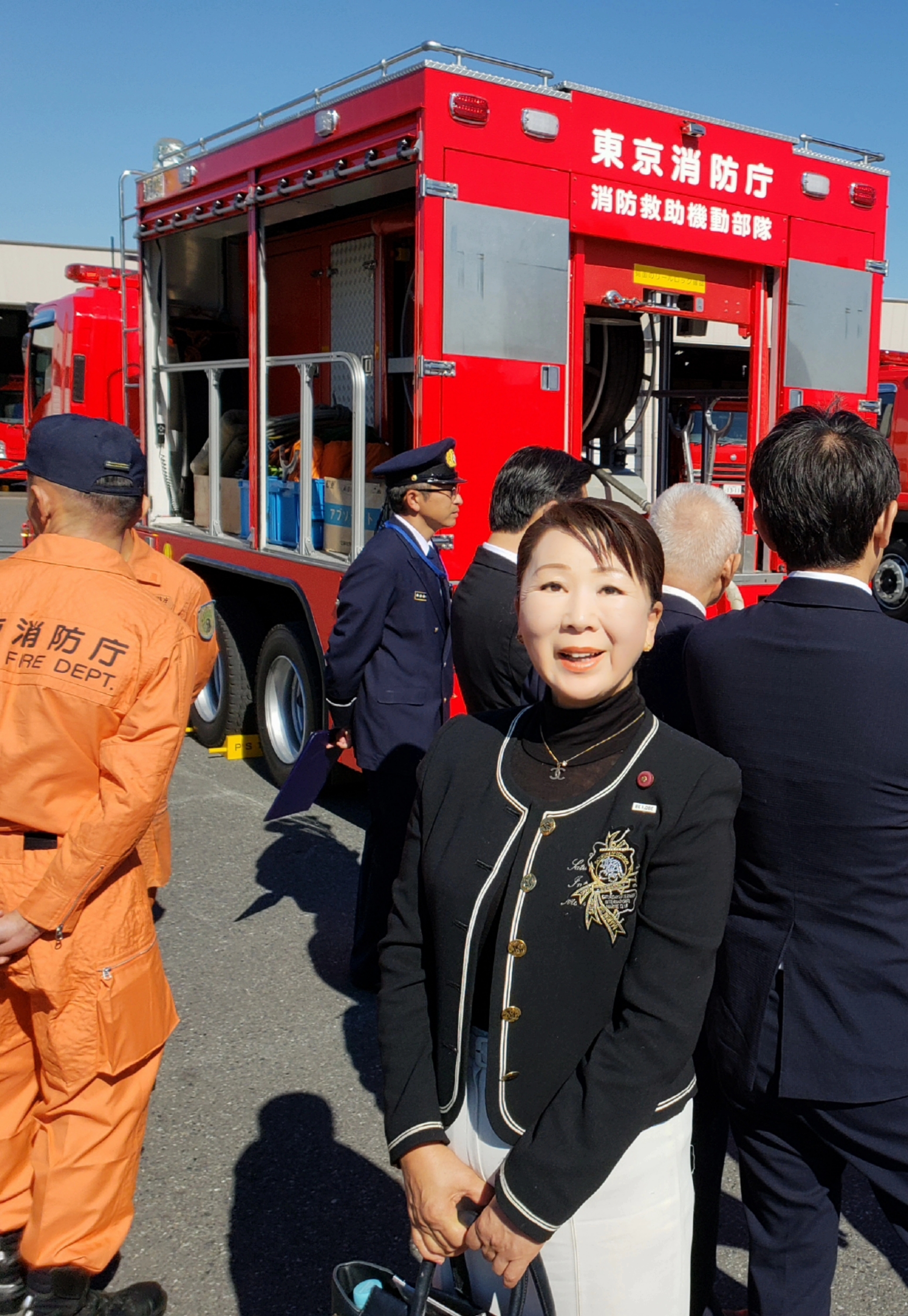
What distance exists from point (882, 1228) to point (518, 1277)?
69.6 inches

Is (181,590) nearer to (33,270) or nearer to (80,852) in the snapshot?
(80,852)

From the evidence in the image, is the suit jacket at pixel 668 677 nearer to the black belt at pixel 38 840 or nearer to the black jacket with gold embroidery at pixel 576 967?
the black jacket with gold embroidery at pixel 576 967

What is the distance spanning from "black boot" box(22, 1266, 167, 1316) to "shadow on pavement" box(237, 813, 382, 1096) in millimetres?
1064

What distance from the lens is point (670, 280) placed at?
5484 millimetres

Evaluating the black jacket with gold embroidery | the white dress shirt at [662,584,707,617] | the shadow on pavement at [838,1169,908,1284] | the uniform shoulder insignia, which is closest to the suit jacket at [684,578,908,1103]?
the black jacket with gold embroidery

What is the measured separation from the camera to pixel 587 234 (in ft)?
16.7

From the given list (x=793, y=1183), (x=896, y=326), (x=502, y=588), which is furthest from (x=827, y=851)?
(x=896, y=326)

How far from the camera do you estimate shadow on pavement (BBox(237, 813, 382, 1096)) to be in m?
3.79

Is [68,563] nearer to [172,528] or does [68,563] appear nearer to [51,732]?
[51,732]

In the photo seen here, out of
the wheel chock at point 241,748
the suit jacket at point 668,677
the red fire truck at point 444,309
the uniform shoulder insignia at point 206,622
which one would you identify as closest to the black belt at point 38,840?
the suit jacket at point 668,677

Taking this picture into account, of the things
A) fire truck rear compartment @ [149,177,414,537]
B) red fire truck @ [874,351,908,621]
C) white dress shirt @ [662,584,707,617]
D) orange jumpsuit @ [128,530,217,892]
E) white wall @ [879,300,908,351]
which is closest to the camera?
white dress shirt @ [662,584,707,617]

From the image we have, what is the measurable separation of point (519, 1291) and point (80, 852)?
3.71ft

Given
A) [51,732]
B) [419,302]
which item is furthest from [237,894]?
[51,732]

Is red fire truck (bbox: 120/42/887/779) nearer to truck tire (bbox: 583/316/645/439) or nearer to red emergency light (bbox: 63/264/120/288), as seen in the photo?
truck tire (bbox: 583/316/645/439)
